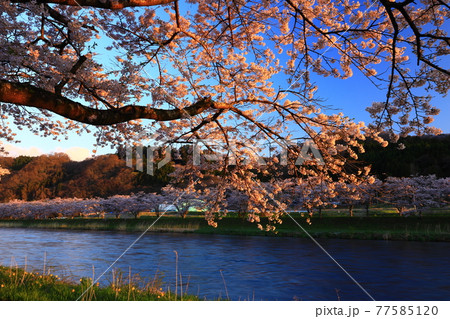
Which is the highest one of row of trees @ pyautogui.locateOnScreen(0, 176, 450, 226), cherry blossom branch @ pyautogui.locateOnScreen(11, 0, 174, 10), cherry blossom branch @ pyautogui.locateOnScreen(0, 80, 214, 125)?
cherry blossom branch @ pyautogui.locateOnScreen(11, 0, 174, 10)

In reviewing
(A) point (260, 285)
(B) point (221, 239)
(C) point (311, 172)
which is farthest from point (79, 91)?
(B) point (221, 239)

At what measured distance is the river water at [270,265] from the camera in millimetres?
19406

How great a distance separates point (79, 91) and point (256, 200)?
6266 mm

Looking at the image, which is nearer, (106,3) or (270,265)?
(106,3)

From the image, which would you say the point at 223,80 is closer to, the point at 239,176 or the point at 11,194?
the point at 239,176

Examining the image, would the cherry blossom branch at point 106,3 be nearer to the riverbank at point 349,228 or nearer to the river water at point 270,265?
the river water at point 270,265

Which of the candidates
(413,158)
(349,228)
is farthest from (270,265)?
(413,158)

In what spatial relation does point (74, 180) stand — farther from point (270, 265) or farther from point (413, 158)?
point (270, 265)

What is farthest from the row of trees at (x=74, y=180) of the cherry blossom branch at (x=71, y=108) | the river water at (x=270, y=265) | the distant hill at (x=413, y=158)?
the cherry blossom branch at (x=71, y=108)

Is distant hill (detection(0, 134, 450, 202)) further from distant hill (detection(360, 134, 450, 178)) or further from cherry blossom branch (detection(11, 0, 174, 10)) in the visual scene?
cherry blossom branch (detection(11, 0, 174, 10))

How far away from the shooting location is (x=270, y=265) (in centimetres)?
2686

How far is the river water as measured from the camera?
19406mm

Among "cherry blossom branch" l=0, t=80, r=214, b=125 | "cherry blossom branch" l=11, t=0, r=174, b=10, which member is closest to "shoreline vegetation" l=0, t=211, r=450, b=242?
"cherry blossom branch" l=0, t=80, r=214, b=125
